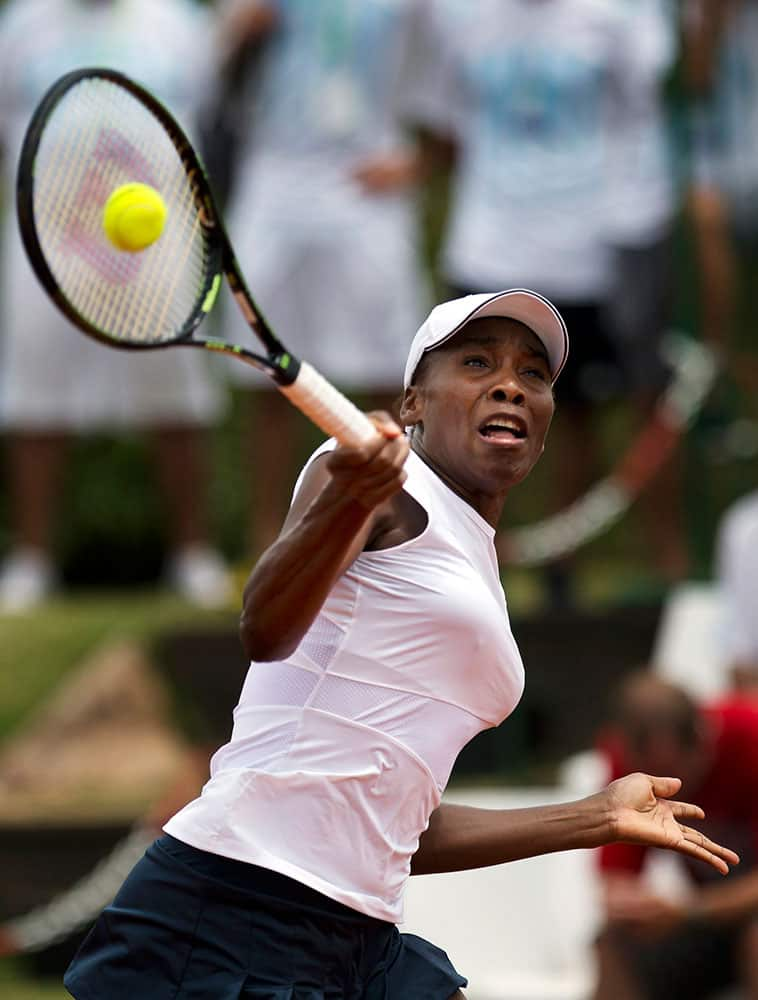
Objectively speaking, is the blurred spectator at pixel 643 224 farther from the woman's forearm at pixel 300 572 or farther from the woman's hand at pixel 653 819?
the woman's forearm at pixel 300 572

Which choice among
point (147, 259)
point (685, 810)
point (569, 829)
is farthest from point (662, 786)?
point (147, 259)

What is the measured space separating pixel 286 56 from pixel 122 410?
1370 mm

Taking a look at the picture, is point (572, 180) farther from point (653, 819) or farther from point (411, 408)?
point (653, 819)

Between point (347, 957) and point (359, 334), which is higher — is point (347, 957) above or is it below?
below

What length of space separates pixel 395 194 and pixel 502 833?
4.05 m

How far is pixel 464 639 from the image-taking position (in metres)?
2.79

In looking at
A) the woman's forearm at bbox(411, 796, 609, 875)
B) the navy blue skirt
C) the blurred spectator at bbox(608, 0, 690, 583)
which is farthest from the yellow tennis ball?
the blurred spectator at bbox(608, 0, 690, 583)

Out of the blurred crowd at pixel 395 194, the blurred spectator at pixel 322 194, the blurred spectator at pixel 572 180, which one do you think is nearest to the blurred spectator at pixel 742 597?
the blurred crowd at pixel 395 194

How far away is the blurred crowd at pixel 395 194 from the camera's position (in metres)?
6.54

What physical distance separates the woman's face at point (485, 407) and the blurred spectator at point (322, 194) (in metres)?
3.69

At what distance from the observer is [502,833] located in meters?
→ 2.99

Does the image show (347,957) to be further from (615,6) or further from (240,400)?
(240,400)

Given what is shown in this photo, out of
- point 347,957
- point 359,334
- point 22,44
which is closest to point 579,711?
point 359,334

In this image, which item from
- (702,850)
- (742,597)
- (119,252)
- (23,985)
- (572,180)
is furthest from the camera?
(572,180)
